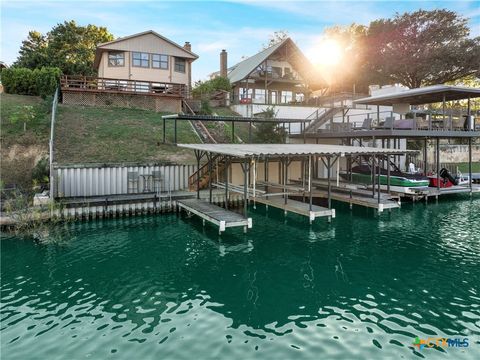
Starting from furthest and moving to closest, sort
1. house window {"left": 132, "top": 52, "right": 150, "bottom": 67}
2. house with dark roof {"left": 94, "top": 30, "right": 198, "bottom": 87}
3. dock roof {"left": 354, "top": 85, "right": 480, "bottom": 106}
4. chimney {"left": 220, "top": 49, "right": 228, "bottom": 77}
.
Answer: chimney {"left": 220, "top": 49, "right": 228, "bottom": 77}
house window {"left": 132, "top": 52, "right": 150, "bottom": 67}
house with dark roof {"left": 94, "top": 30, "right": 198, "bottom": 87}
dock roof {"left": 354, "top": 85, "right": 480, "bottom": 106}

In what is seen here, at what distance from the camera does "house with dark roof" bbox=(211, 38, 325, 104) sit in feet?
129

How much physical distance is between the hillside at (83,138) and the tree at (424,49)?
30.0 meters

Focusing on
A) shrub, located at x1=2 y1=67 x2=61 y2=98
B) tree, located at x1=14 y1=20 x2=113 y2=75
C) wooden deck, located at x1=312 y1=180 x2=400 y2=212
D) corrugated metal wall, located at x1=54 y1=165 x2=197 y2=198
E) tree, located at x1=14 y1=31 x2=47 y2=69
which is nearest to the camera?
corrugated metal wall, located at x1=54 y1=165 x2=197 y2=198

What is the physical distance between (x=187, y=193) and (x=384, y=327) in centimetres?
1371

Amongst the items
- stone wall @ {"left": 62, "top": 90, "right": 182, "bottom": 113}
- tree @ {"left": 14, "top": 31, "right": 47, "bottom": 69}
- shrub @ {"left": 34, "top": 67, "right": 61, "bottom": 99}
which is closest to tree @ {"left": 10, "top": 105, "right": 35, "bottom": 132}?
stone wall @ {"left": 62, "top": 90, "right": 182, "bottom": 113}

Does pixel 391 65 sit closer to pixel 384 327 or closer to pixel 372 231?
pixel 372 231

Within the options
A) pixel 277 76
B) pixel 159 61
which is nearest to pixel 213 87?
pixel 159 61

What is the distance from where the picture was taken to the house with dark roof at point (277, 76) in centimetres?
3944

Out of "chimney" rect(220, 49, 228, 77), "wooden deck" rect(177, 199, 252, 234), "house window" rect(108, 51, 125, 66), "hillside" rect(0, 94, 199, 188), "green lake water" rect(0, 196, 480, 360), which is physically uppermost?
"chimney" rect(220, 49, 228, 77)

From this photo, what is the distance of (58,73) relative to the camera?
32719 millimetres

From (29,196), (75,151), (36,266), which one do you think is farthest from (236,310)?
(75,151)

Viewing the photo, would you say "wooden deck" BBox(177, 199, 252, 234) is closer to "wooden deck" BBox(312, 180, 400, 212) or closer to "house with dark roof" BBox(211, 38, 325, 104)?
"wooden deck" BBox(312, 180, 400, 212)

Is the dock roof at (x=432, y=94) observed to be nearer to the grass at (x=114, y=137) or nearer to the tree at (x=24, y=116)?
the grass at (x=114, y=137)

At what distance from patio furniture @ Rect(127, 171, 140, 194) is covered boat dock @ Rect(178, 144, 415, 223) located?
3183 millimetres
